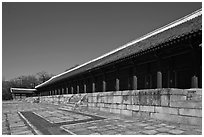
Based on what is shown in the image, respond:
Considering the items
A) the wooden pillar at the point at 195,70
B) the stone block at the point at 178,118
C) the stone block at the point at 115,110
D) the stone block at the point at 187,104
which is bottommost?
the stone block at the point at 115,110

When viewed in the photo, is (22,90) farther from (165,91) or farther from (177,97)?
(177,97)

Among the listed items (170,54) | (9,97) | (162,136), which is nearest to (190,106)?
(162,136)

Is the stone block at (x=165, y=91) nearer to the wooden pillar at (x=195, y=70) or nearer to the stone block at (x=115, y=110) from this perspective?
the wooden pillar at (x=195, y=70)

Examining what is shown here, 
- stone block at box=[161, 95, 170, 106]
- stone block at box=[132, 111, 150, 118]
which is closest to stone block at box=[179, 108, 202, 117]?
stone block at box=[161, 95, 170, 106]

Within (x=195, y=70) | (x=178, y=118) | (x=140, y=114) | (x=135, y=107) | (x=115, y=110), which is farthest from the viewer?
(x=115, y=110)

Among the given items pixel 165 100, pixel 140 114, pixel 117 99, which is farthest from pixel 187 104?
pixel 117 99

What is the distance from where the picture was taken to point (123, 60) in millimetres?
9734

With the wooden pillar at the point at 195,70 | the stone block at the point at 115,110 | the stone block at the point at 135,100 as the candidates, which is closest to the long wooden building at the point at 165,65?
the wooden pillar at the point at 195,70

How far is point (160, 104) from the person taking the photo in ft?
24.1

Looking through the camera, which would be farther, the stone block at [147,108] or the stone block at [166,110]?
the stone block at [147,108]

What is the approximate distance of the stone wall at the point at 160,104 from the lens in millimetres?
6070

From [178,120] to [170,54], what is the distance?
8.46 ft

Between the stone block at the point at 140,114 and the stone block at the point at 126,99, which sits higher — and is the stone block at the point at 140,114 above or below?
below

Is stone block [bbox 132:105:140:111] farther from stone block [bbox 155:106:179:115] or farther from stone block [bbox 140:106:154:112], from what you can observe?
stone block [bbox 155:106:179:115]
